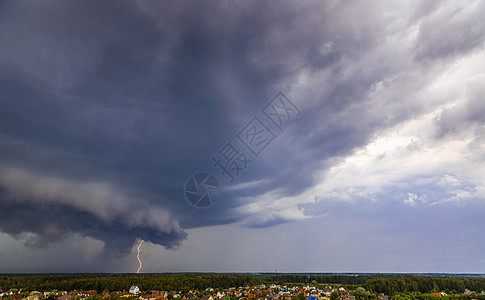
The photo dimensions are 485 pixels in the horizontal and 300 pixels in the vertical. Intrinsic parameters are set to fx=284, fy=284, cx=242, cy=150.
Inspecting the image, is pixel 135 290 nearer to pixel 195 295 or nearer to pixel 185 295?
pixel 185 295

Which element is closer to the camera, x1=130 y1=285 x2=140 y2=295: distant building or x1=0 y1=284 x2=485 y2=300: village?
x1=0 y1=284 x2=485 y2=300: village

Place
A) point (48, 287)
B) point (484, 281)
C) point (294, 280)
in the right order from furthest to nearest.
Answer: point (294, 280)
point (484, 281)
point (48, 287)

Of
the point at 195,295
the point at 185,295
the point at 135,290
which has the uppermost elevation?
the point at 135,290

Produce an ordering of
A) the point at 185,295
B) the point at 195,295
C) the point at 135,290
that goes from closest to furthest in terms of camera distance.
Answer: the point at 185,295 < the point at 195,295 < the point at 135,290

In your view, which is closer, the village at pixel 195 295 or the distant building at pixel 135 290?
the village at pixel 195 295

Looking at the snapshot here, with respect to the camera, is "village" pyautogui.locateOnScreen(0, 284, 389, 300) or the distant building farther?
the distant building

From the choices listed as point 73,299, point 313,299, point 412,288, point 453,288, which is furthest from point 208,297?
point 453,288

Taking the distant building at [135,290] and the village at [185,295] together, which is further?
the distant building at [135,290]

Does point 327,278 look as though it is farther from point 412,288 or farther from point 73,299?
point 73,299

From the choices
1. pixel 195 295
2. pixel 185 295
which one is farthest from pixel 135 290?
pixel 195 295

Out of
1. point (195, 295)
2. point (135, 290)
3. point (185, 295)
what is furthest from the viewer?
point (135, 290)

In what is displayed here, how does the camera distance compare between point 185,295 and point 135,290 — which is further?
point 135,290
